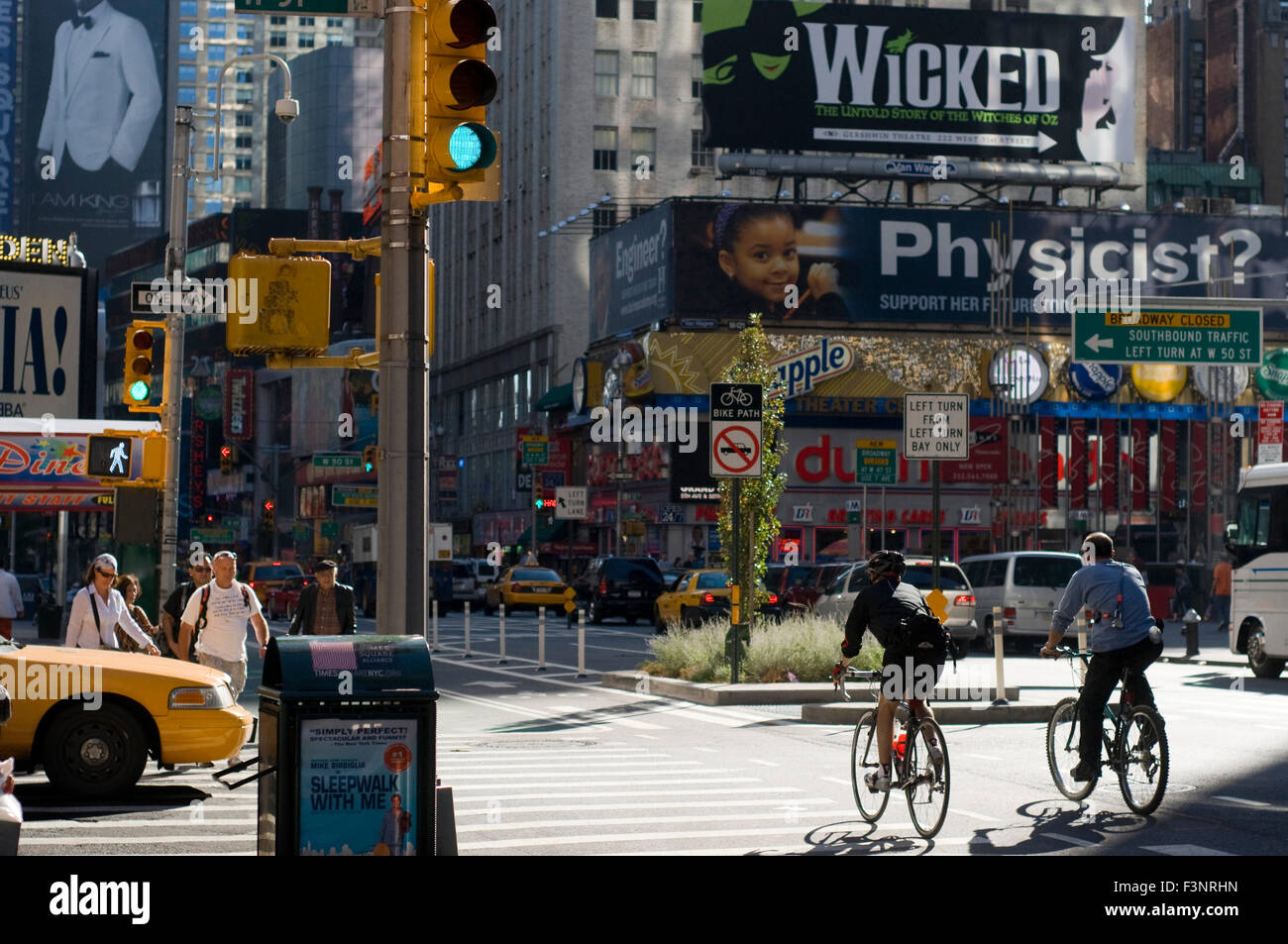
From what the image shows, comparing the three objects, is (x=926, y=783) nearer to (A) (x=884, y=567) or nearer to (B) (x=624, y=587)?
(A) (x=884, y=567)

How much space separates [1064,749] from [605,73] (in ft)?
277

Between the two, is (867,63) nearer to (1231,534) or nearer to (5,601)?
(1231,534)

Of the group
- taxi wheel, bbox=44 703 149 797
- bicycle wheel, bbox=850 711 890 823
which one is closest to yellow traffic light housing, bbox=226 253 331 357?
bicycle wheel, bbox=850 711 890 823

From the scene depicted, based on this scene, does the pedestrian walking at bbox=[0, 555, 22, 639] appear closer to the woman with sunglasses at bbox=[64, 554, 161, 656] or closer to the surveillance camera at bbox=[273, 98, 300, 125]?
the surveillance camera at bbox=[273, 98, 300, 125]

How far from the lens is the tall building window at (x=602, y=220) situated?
92688 millimetres

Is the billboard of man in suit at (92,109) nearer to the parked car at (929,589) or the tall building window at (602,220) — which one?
the tall building window at (602,220)

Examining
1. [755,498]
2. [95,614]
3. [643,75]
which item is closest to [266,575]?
[755,498]

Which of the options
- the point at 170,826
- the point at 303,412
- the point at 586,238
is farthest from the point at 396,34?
the point at 303,412

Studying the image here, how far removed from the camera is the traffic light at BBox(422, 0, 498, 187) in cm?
852

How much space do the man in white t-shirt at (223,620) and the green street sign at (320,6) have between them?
7.79 m

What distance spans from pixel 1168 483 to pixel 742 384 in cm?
5726

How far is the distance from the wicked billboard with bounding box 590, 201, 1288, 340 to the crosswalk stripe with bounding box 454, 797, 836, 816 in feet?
194

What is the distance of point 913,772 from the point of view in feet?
39.1

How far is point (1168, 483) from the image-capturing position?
252 feet
